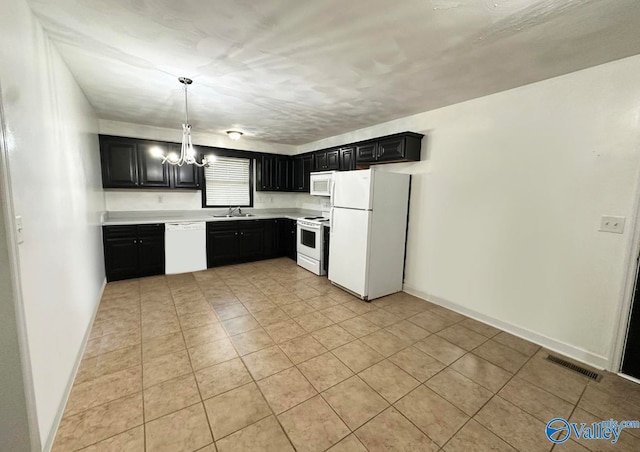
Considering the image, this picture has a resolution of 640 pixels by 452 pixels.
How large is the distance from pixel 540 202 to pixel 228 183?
495 centimetres

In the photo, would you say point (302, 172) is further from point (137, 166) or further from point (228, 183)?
point (137, 166)

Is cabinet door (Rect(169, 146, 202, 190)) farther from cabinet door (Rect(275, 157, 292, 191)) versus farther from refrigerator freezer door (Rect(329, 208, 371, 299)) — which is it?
refrigerator freezer door (Rect(329, 208, 371, 299))

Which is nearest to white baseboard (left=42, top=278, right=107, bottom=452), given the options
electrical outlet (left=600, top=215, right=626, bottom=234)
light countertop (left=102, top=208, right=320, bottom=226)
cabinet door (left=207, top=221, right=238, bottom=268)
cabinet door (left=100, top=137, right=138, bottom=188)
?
light countertop (left=102, top=208, right=320, bottom=226)

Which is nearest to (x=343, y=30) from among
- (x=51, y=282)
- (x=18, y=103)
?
(x=18, y=103)

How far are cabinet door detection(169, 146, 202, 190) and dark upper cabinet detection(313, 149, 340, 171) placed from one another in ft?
7.15

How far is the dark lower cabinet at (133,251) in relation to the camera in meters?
3.90

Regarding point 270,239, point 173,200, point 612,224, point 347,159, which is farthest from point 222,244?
point 612,224

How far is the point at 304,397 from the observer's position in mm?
1853

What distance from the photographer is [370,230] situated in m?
3.37

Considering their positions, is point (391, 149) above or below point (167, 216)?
above

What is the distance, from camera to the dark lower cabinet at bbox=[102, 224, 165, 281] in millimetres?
3900

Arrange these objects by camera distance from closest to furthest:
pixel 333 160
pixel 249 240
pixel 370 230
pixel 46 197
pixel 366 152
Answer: pixel 46 197
pixel 370 230
pixel 366 152
pixel 333 160
pixel 249 240

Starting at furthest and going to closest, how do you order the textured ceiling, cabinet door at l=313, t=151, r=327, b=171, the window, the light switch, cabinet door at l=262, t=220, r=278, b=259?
1. cabinet door at l=262, t=220, r=278, b=259
2. the window
3. cabinet door at l=313, t=151, r=327, b=171
4. the textured ceiling
5. the light switch

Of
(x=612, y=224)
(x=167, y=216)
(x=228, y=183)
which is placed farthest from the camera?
(x=228, y=183)
